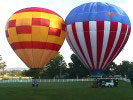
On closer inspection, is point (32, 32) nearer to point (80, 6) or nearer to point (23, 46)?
point (23, 46)

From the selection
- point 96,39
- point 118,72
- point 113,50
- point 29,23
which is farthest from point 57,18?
point 118,72

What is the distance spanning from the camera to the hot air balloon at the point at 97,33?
136 ft

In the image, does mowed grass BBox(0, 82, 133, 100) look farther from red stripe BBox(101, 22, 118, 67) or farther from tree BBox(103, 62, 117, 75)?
tree BBox(103, 62, 117, 75)

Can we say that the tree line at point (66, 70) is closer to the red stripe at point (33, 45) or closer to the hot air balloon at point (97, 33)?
the hot air balloon at point (97, 33)

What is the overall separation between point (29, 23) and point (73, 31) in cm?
849

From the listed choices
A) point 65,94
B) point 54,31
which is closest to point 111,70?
point 54,31

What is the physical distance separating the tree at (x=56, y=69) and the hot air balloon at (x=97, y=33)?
5026 centimetres

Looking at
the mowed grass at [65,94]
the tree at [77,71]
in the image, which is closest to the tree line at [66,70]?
the tree at [77,71]

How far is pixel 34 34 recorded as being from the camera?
36562 mm

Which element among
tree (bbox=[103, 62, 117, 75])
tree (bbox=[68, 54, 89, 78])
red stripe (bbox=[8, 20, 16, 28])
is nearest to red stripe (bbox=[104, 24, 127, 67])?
red stripe (bbox=[8, 20, 16, 28])

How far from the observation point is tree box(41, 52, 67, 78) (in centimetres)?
9431

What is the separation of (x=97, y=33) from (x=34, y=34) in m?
10.0

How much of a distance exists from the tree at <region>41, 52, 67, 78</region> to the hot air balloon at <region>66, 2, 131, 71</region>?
5026 centimetres

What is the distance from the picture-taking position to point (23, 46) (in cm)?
3694
